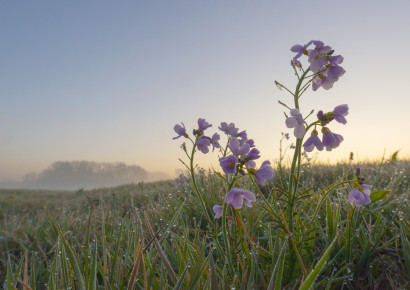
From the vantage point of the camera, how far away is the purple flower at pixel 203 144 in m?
2.38

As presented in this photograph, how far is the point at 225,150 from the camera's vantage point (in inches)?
101

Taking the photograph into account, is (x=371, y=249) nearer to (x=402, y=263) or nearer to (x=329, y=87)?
(x=402, y=263)

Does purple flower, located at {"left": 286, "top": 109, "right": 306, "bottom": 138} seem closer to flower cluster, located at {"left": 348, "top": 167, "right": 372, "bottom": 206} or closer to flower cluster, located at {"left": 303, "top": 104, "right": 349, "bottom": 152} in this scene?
flower cluster, located at {"left": 303, "top": 104, "right": 349, "bottom": 152}

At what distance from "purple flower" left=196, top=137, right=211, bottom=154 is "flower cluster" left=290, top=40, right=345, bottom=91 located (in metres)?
0.87

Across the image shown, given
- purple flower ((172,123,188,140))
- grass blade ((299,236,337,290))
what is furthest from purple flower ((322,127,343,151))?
purple flower ((172,123,188,140))

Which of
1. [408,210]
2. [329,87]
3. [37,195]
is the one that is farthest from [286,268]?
[37,195]

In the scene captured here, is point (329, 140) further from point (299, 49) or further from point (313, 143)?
point (299, 49)

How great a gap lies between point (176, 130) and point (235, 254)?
1.03 m

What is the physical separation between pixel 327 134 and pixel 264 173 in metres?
0.40

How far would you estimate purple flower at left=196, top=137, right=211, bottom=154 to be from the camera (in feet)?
7.80

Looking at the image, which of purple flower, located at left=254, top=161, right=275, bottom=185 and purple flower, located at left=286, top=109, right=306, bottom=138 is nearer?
purple flower, located at left=286, top=109, right=306, bottom=138

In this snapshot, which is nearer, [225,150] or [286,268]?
[286,268]

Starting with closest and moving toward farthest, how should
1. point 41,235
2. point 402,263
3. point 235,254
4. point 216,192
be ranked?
point 235,254, point 402,263, point 216,192, point 41,235

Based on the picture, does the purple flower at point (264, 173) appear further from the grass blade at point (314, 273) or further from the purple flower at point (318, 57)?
the purple flower at point (318, 57)
